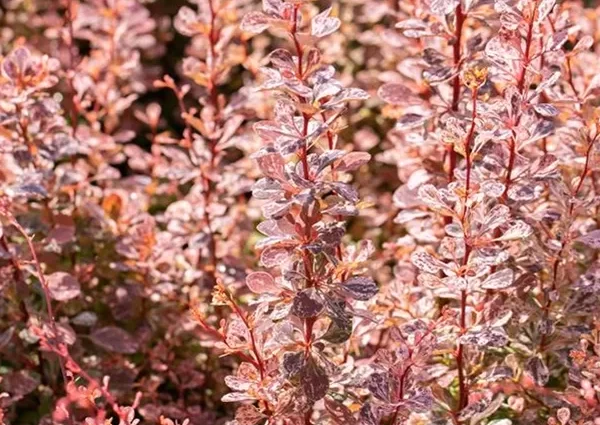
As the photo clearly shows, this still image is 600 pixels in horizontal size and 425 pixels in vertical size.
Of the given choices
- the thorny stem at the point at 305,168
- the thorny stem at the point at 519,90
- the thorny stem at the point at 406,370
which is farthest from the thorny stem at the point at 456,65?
the thorny stem at the point at 406,370

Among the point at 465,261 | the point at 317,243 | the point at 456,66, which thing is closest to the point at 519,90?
the point at 456,66

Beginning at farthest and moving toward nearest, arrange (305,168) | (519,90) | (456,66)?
1. (456,66)
2. (519,90)
3. (305,168)

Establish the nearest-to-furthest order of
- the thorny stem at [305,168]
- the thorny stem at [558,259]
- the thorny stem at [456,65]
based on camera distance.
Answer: the thorny stem at [305,168] < the thorny stem at [558,259] < the thorny stem at [456,65]

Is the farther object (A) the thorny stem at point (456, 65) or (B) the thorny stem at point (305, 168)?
(A) the thorny stem at point (456, 65)

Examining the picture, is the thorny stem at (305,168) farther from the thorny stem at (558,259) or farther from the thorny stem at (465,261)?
the thorny stem at (558,259)

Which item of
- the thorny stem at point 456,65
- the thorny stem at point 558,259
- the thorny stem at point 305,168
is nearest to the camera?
the thorny stem at point 305,168

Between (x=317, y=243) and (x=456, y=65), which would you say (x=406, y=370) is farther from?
(x=456, y=65)

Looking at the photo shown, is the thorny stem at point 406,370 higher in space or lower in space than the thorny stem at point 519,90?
lower

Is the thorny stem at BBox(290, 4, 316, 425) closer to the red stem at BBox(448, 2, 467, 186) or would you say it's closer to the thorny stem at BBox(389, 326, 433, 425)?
the thorny stem at BBox(389, 326, 433, 425)

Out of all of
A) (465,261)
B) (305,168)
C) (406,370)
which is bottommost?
(406,370)

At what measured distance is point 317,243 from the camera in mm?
1582

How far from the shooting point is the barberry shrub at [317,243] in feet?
5.32

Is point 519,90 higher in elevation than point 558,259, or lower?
higher

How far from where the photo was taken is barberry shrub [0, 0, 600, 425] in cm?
162
